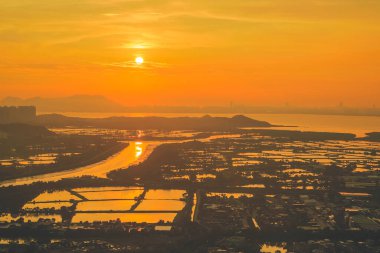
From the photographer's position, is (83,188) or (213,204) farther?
(83,188)

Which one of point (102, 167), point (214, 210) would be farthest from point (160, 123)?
point (214, 210)

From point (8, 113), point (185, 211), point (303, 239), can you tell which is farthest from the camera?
point (8, 113)

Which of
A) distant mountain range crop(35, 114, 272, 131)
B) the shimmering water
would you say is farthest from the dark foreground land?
distant mountain range crop(35, 114, 272, 131)

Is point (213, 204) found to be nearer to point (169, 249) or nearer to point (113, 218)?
point (113, 218)

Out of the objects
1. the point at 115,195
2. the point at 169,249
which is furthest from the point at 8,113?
the point at 169,249

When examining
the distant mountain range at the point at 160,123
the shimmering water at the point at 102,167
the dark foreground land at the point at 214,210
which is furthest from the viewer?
the distant mountain range at the point at 160,123

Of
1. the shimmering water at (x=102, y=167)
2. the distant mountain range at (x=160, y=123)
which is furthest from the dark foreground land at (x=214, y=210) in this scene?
the distant mountain range at (x=160, y=123)

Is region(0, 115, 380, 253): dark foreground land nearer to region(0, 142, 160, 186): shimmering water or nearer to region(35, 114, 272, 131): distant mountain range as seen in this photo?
region(0, 142, 160, 186): shimmering water

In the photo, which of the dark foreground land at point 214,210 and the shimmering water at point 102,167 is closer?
the dark foreground land at point 214,210

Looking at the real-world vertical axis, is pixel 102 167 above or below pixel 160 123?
below

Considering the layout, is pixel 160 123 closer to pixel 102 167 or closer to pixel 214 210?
pixel 102 167

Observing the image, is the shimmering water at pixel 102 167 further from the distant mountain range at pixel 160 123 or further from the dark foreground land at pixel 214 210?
the distant mountain range at pixel 160 123
